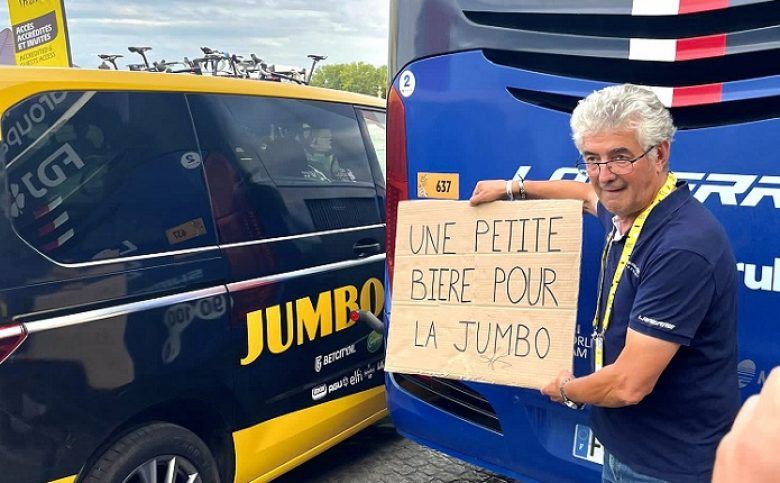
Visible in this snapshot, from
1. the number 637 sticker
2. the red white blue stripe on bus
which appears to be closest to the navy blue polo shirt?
the red white blue stripe on bus

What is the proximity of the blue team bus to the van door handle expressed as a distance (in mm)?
513

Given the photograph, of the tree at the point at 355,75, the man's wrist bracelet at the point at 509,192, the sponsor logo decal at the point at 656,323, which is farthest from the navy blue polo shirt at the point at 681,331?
the tree at the point at 355,75

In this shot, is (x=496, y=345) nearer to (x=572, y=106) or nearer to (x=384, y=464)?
(x=572, y=106)

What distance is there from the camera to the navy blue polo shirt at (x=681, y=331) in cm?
151

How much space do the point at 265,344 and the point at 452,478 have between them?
1240mm

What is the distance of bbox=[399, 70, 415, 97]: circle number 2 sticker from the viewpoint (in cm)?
248

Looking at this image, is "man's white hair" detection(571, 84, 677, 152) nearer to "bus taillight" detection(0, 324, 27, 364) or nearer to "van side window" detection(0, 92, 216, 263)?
"van side window" detection(0, 92, 216, 263)

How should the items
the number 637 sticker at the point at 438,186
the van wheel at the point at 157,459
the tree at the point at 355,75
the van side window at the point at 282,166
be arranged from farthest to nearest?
the tree at the point at 355,75, the van side window at the point at 282,166, the number 637 sticker at the point at 438,186, the van wheel at the point at 157,459

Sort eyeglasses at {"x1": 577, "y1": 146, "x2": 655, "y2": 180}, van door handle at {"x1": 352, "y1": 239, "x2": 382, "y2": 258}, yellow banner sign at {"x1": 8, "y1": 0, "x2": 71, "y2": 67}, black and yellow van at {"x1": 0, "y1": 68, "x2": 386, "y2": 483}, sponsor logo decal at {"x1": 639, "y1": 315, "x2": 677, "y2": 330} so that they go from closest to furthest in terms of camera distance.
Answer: sponsor logo decal at {"x1": 639, "y1": 315, "x2": 677, "y2": 330} < eyeglasses at {"x1": 577, "y1": 146, "x2": 655, "y2": 180} < black and yellow van at {"x1": 0, "y1": 68, "x2": 386, "y2": 483} < van door handle at {"x1": 352, "y1": 239, "x2": 382, "y2": 258} < yellow banner sign at {"x1": 8, "y1": 0, "x2": 71, "y2": 67}

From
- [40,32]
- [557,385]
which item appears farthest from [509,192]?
[40,32]

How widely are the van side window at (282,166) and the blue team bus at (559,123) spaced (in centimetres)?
52

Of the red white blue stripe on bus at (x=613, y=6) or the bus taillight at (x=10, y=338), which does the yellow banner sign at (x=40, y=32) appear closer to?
the bus taillight at (x=10, y=338)

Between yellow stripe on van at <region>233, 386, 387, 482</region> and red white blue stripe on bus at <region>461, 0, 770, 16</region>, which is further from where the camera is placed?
yellow stripe on van at <region>233, 386, 387, 482</region>

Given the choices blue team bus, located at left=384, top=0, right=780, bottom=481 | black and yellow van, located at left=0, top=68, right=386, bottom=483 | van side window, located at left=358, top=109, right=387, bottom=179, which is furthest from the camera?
van side window, located at left=358, top=109, right=387, bottom=179
